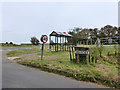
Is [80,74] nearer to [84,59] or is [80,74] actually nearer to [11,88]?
[84,59]

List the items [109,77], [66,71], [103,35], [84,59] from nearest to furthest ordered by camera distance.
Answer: [109,77]
[66,71]
[84,59]
[103,35]

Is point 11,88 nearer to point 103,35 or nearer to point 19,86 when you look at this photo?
point 19,86

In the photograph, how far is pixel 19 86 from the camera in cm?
372

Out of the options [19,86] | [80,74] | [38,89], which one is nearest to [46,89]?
[38,89]

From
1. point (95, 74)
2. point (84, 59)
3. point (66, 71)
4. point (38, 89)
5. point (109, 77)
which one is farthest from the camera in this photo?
point (84, 59)

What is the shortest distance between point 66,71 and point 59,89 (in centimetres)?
174

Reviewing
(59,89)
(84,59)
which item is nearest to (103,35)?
(84,59)

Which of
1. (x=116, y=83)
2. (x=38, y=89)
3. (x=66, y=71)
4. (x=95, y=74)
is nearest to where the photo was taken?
(x=38, y=89)

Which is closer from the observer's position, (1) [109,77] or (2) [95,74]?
(1) [109,77]

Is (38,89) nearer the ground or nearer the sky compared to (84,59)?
nearer the ground

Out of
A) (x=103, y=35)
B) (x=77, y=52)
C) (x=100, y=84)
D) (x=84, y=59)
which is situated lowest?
(x=100, y=84)

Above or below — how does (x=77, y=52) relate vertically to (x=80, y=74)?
above

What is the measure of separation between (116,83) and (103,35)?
48.5m

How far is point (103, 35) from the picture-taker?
48.8 meters
